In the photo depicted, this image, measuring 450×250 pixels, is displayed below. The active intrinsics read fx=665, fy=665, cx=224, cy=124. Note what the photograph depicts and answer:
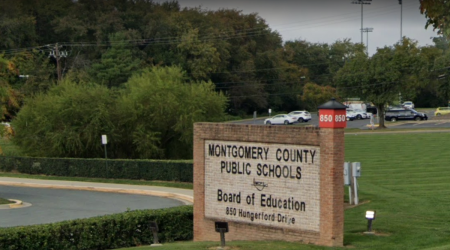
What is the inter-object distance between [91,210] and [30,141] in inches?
740

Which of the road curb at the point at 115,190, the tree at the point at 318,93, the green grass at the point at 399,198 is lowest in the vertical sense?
the road curb at the point at 115,190

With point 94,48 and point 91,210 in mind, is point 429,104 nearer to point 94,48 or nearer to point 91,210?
point 94,48

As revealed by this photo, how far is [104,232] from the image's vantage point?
1802 cm

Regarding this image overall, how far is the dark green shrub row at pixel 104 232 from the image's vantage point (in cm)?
1666

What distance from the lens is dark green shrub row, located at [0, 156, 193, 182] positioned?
3728 cm

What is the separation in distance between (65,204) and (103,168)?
9.91m

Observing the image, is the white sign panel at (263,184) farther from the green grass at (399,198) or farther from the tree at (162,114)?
the tree at (162,114)

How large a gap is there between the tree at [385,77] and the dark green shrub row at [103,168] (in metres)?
31.4

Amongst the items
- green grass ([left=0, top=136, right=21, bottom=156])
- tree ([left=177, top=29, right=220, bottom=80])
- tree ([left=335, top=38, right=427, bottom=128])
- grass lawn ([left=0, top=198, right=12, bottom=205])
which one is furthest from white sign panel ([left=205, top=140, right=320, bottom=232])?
tree ([left=177, top=29, right=220, bottom=80])

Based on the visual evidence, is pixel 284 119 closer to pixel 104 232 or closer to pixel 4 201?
pixel 4 201

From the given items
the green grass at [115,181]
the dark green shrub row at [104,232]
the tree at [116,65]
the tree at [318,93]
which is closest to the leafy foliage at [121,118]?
the green grass at [115,181]

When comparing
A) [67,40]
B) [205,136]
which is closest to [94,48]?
[67,40]

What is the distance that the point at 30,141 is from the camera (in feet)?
148

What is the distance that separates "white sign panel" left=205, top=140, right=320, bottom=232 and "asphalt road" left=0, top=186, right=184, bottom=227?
9.96 metres
